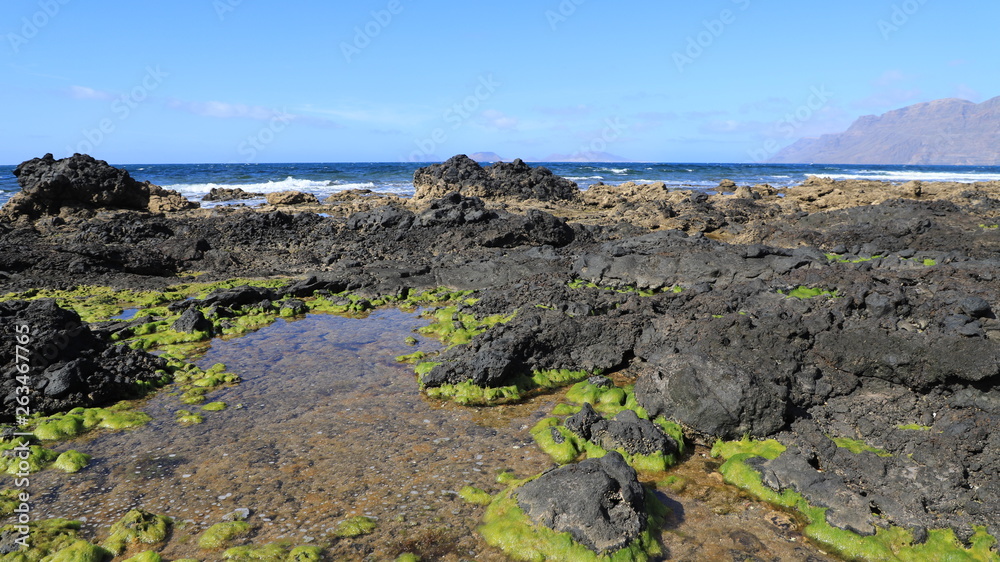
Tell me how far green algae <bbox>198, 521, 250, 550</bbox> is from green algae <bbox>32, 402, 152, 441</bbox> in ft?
9.82

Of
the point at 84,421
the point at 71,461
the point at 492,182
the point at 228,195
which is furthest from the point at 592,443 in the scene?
the point at 228,195

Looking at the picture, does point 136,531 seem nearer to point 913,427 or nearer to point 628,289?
point 913,427

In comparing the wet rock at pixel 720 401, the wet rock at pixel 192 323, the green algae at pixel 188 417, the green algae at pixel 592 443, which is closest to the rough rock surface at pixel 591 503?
the green algae at pixel 592 443

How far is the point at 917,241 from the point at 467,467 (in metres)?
15.6

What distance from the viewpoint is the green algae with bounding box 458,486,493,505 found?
5504mm

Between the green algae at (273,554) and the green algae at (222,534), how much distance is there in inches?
6.8

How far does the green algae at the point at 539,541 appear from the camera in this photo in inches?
185

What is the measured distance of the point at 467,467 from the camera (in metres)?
6.15

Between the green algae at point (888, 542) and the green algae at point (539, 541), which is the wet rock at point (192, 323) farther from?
the green algae at point (888, 542)

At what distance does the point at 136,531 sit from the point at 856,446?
725 cm

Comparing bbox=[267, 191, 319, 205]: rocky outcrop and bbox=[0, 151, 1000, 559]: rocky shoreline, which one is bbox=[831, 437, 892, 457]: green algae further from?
bbox=[267, 191, 319, 205]: rocky outcrop

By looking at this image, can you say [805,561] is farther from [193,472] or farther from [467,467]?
[193,472]

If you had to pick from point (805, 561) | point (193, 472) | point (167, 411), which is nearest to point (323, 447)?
point (193, 472)

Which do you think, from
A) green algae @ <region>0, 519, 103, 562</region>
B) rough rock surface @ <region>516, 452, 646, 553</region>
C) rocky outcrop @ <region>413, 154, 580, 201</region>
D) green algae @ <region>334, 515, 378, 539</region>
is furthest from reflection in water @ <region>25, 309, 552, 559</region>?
rocky outcrop @ <region>413, 154, 580, 201</region>
